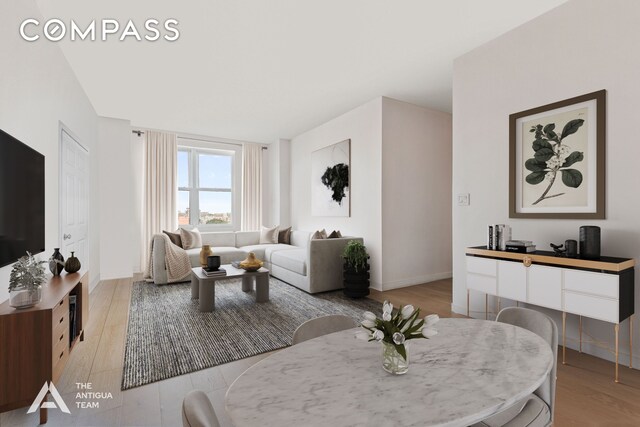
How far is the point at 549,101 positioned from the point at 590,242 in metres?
1.20

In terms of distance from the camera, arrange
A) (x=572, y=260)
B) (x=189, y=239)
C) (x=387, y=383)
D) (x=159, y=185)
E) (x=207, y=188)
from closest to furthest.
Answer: (x=387, y=383) < (x=572, y=260) < (x=189, y=239) < (x=159, y=185) < (x=207, y=188)

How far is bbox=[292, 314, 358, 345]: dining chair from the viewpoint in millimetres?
1301

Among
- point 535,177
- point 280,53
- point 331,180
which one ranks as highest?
point 280,53

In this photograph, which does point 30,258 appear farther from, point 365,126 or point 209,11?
point 365,126

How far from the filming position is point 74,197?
3654 millimetres

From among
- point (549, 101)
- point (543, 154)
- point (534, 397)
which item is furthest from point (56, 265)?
point (549, 101)

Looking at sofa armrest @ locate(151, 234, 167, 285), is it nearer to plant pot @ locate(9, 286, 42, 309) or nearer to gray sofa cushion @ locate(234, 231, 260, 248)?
gray sofa cushion @ locate(234, 231, 260, 248)

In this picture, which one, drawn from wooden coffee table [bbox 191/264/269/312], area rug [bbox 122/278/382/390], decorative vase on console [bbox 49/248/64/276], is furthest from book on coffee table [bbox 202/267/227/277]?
decorative vase on console [bbox 49/248/64/276]

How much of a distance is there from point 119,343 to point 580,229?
12.2 ft

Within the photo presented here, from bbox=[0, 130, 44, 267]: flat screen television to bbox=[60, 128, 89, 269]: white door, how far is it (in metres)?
0.91

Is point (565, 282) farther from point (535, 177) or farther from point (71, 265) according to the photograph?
point (71, 265)

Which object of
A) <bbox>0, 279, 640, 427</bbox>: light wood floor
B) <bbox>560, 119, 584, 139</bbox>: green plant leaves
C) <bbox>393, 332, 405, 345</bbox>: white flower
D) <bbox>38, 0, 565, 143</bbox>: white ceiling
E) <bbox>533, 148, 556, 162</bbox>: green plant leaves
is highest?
<bbox>38, 0, 565, 143</bbox>: white ceiling

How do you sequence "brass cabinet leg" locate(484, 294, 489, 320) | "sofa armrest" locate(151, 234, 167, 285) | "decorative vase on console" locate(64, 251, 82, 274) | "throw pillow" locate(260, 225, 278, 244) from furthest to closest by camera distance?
"throw pillow" locate(260, 225, 278, 244) → "sofa armrest" locate(151, 234, 167, 285) → "brass cabinet leg" locate(484, 294, 489, 320) → "decorative vase on console" locate(64, 251, 82, 274)

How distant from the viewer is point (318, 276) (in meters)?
4.18
